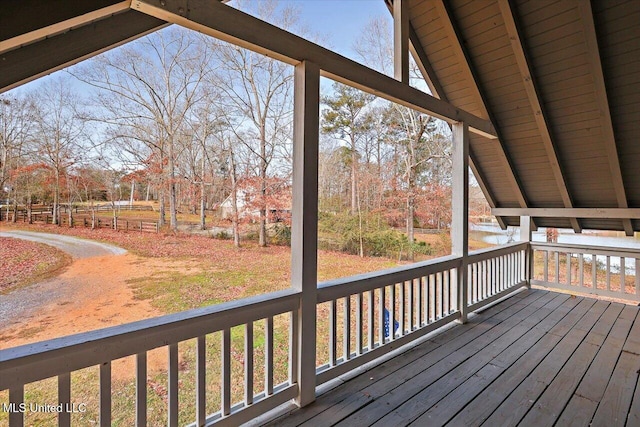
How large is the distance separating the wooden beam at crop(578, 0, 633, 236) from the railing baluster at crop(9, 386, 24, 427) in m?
4.74

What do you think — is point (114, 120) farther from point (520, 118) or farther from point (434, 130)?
point (434, 130)

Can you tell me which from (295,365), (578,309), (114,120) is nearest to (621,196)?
(578,309)

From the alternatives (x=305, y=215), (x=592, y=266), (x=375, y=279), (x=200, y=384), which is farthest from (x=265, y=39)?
(x=592, y=266)

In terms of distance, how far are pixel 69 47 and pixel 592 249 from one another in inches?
255

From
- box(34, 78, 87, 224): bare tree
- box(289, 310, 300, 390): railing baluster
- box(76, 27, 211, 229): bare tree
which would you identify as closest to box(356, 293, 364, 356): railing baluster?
box(289, 310, 300, 390): railing baluster

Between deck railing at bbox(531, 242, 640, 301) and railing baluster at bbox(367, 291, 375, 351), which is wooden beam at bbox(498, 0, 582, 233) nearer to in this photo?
deck railing at bbox(531, 242, 640, 301)

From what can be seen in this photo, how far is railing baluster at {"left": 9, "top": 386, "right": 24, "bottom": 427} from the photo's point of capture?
47.2 inches

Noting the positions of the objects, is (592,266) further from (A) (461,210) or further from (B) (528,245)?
(A) (461,210)

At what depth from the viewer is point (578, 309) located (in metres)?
4.11

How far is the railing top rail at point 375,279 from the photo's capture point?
7.45ft

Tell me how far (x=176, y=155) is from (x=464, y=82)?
4.34 metres

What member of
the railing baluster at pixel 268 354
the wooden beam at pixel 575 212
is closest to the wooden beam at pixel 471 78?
the wooden beam at pixel 575 212

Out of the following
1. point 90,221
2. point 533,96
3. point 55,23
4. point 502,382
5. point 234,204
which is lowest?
point 502,382

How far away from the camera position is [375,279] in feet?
8.53
